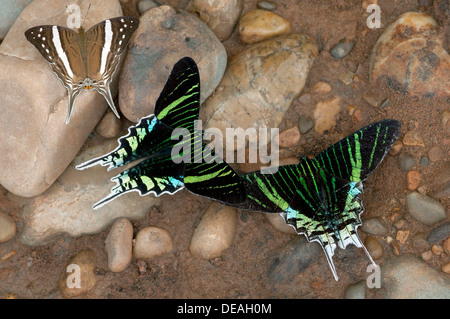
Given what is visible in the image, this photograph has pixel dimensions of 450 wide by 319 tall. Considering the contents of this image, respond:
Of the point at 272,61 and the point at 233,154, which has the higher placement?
the point at 272,61

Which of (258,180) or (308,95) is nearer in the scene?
(258,180)

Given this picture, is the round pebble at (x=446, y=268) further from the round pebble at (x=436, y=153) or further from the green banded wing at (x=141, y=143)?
the green banded wing at (x=141, y=143)

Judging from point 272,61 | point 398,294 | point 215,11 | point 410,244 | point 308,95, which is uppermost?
point 215,11

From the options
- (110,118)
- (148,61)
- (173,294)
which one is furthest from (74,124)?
(173,294)

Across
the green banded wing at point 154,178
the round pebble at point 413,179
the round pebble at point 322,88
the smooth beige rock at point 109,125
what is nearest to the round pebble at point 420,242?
the round pebble at point 413,179

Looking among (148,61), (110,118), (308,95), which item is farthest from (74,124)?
(308,95)

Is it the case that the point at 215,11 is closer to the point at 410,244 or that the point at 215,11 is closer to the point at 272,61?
the point at 272,61

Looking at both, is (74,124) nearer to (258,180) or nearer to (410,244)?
(258,180)

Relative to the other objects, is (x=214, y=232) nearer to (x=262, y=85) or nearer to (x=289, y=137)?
(x=289, y=137)
